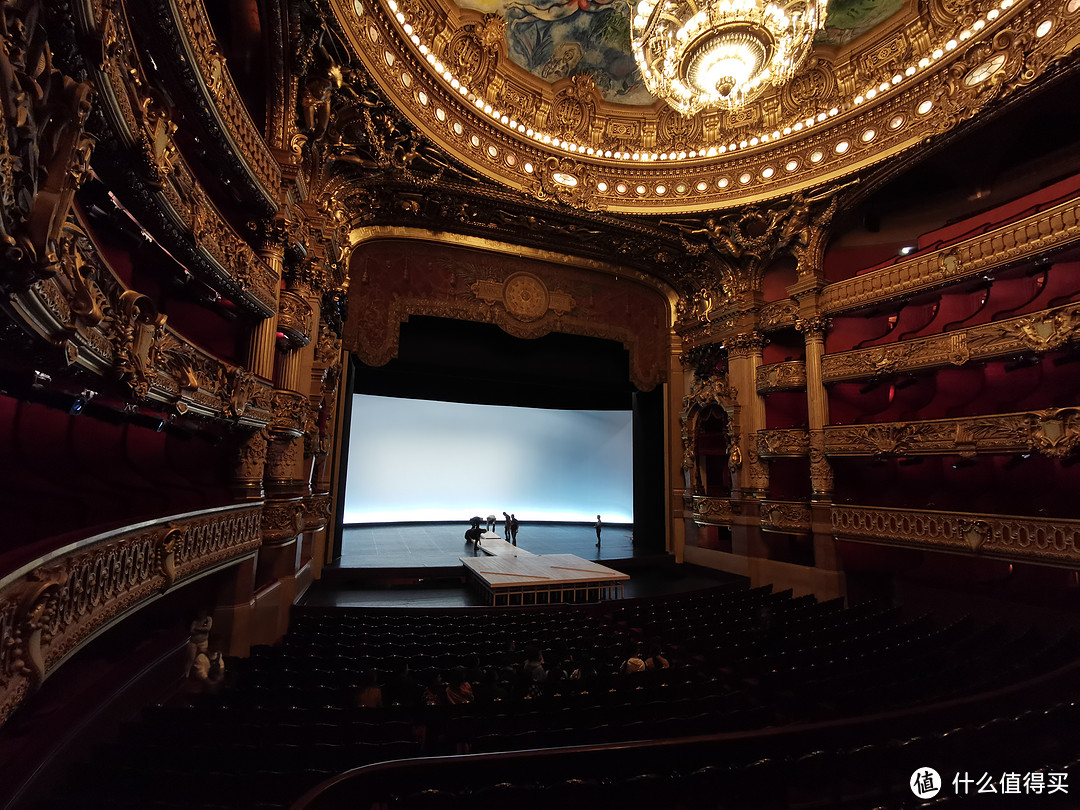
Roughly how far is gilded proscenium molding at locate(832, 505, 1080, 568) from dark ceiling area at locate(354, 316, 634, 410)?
247 inches

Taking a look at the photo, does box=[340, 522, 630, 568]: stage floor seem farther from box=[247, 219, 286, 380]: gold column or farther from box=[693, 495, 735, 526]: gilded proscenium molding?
box=[247, 219, 286, 380]: gold column

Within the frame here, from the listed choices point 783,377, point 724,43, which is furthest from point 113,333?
point 783,377

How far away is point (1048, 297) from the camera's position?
795cm

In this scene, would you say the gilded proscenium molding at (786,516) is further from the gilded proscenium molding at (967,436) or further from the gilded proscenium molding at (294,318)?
the gilded proscenium molding at (294,318)

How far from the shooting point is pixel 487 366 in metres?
12.2

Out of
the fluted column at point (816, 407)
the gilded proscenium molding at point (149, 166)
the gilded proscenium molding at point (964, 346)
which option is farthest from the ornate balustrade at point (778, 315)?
the gilded proscenium molding at point (149, 166)

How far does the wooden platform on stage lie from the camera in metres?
8.12

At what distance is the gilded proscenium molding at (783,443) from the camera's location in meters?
10.1

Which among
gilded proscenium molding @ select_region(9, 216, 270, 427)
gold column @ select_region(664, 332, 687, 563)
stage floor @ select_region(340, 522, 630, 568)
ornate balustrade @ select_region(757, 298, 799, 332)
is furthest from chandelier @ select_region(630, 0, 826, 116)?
stage floor @ select_region(340, 522, 630, 568)

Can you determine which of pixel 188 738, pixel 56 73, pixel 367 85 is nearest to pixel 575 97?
pixel 367 85

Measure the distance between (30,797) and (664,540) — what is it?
1195cm

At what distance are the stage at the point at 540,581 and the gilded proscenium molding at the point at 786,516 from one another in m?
3.65

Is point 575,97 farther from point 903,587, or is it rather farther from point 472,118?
point 903,587

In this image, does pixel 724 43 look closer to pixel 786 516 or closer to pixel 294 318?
pixel 294 318
